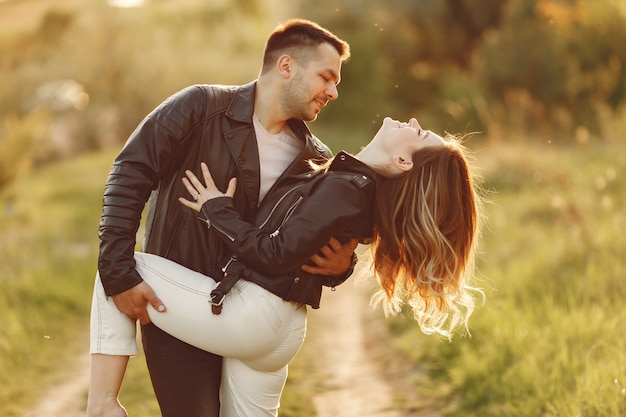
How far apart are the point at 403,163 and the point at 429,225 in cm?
25

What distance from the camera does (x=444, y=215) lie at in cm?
306

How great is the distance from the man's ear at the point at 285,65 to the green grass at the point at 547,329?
158cm

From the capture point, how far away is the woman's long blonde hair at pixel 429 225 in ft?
9.91

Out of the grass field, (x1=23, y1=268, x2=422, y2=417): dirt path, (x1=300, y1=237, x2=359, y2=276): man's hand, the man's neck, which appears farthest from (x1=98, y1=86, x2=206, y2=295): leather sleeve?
(x1=23, y1=268, x2=422, y2=417): dirt path

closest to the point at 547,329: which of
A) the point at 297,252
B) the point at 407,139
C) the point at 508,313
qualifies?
the point at 508,313

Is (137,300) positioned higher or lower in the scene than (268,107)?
lower

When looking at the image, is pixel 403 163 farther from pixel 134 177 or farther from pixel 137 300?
pixel 137 300

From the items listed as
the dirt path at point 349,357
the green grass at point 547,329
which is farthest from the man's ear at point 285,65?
the green grass at point 547,329

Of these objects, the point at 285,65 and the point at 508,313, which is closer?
the point at 285,65

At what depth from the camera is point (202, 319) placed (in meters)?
2.86

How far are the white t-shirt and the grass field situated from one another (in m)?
0.97

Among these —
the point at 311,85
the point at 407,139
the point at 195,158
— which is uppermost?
the point at 311,85

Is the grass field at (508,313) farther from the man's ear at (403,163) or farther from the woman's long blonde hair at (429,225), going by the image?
the man's ear at (403,163)

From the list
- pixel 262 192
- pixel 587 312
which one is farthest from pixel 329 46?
pixel 587 312
